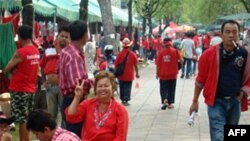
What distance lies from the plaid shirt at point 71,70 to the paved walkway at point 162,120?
3.65 metres

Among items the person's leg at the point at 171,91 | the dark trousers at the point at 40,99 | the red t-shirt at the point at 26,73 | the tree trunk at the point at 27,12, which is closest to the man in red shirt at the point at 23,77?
the red t-shirt at the point at 26,73

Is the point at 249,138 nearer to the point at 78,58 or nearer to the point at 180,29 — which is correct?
the point at 78,58

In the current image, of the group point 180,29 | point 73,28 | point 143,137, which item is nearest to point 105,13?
point 143,137

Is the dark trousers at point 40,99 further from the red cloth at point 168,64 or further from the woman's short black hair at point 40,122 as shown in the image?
the woman's short black hair at point 40,122

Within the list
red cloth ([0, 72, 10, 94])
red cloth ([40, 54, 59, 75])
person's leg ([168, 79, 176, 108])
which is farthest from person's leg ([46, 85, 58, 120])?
person's leg ([168, 79, 176, 108])

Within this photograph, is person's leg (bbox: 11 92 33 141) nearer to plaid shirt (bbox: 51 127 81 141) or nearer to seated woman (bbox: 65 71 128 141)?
seated woman (bbox: 65 71 128 141)

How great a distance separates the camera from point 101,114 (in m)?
6.44

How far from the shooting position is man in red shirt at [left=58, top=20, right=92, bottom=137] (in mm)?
7617

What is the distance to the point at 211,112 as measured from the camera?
7770 mm

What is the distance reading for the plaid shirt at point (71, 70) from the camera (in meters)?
7.61

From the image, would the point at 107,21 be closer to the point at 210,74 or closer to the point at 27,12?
the point at 27,12

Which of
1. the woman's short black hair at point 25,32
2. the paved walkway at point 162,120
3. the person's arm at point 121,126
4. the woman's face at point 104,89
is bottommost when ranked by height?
the paved walkway at point 162,120

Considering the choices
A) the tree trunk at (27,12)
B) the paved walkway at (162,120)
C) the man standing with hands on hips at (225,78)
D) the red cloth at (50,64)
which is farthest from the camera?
the tree trunk at (27,12)

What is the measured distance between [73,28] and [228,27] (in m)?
1.76
